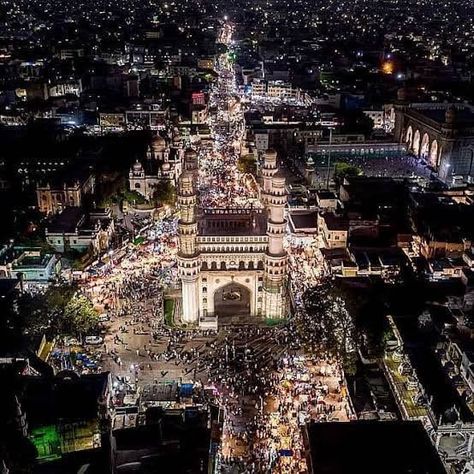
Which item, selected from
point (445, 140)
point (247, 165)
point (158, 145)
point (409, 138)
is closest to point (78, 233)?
point (158, 145)

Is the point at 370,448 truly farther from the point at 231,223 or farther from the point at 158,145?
the point at 158,145

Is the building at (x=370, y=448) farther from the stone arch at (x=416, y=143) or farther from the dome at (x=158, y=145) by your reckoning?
the stone arch at (x=416, y=143)

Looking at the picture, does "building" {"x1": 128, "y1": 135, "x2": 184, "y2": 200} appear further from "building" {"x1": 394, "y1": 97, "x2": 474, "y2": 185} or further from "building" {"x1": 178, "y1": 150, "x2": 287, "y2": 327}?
"building" {"x1": 394, "y1": 97, "x2": 474, "y2": 185}

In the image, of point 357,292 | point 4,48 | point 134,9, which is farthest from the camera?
point 134,9

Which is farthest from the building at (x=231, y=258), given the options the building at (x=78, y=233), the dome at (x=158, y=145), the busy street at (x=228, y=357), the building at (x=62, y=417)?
the dome at (x=158, y=145)

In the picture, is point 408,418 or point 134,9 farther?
point 134,9

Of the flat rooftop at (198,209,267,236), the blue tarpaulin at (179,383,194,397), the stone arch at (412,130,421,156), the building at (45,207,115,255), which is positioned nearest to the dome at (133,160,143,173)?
the building at (45,207,115,255)

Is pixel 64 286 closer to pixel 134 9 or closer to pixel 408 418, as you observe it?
pixel 408 418

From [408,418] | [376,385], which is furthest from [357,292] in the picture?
[408,418]
